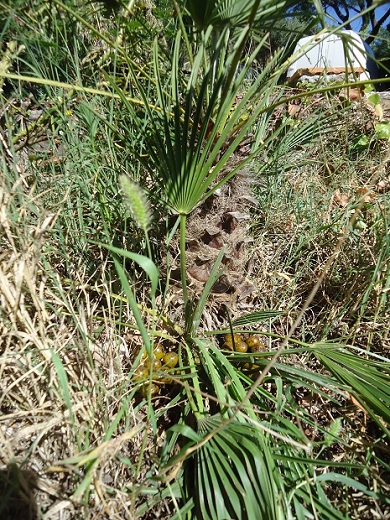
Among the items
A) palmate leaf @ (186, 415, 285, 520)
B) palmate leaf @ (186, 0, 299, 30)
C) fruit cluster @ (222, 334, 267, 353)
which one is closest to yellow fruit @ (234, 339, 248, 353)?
fruit cluster @ (222, 334, 267, 353)

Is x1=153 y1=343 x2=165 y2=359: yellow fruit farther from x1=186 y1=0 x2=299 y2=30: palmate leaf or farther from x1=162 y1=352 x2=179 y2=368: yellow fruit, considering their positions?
x1=186 y1=0 x2=299 y2=30: palmate leaf

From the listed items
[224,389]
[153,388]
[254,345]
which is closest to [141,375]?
[153,388]

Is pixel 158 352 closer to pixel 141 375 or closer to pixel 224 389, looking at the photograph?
pixel 141 375

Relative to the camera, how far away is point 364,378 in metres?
0.82

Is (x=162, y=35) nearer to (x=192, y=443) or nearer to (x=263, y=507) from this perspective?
(x=192, y=443)

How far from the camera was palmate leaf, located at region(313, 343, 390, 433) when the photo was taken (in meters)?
0.76

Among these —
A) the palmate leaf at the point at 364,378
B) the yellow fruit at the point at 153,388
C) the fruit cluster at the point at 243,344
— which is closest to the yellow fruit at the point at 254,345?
the fruit cluster at the point at 243,344

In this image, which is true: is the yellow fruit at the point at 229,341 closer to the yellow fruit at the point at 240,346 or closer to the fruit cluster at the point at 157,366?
the yellow fruit at the point at 240,346

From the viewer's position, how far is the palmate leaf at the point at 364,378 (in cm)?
76

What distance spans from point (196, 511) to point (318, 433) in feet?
1.19

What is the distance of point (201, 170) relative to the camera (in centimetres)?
86

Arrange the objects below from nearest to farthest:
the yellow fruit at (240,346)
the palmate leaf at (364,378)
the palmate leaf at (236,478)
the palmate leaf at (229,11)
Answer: the palmate leaf at (236,478) < the palmate leaf at (364,378) < the palmate leaf at (229,11) < the yellow fruit at (240,346)

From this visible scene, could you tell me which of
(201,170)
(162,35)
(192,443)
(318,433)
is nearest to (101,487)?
(192,443)

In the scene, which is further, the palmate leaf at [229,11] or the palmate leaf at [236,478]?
the palmate leaf at [229,11]
